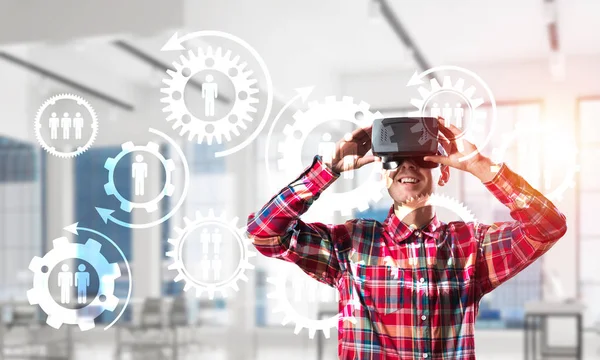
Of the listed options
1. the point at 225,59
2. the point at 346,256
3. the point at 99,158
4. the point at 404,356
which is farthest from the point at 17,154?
the point at 404,356

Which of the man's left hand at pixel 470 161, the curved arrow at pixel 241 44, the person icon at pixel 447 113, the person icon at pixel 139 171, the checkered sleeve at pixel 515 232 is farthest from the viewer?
the person icon at pixel 139 171

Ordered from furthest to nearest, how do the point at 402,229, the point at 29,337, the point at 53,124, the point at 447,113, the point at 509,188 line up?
the point at 29,337 → the point at 53,124 → the point at 447,113 → the point at 402,229 → the point at 509,188

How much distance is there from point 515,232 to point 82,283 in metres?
1.66

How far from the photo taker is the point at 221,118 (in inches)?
101

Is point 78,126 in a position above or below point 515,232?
above

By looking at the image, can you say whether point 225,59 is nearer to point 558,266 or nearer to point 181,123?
point 181,123

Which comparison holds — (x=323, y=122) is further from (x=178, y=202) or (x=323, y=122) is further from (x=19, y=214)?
(x=19, y=214)

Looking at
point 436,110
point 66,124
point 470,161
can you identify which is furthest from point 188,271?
point 470,161

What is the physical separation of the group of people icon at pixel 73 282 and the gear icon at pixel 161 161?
294 mm

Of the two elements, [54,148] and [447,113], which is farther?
[54,148]

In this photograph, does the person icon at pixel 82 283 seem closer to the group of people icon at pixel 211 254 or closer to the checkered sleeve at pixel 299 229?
the group of people icon at pixel 211 254

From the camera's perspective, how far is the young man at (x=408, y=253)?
1.65m

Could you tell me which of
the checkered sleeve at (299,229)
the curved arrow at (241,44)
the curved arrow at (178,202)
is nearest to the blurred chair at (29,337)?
the curved arrow at (178,202)

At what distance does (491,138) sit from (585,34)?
18.5 inches
